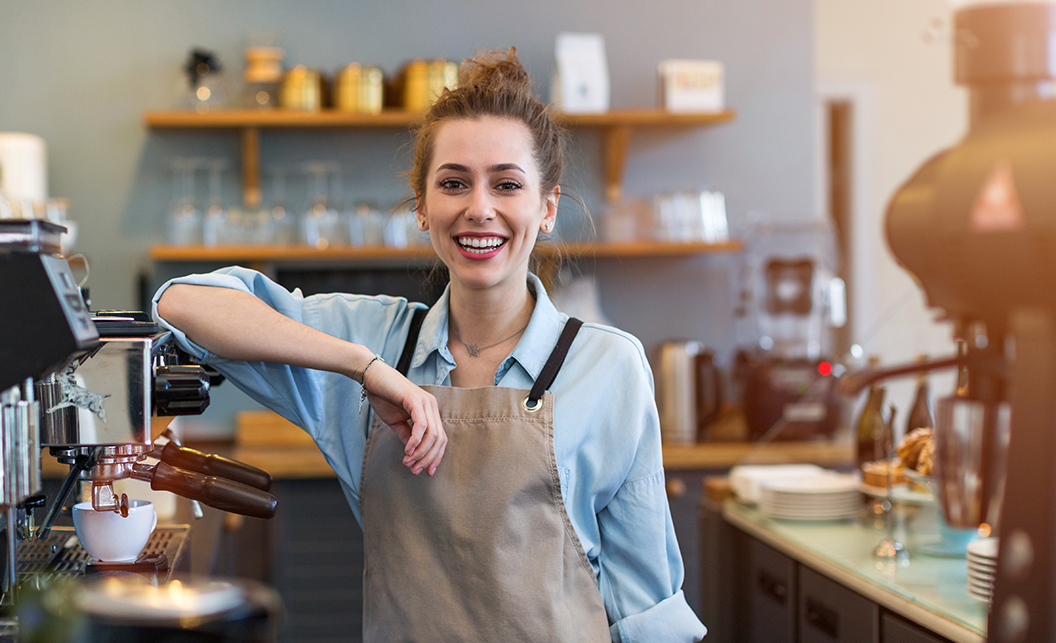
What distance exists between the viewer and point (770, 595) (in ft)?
6.07

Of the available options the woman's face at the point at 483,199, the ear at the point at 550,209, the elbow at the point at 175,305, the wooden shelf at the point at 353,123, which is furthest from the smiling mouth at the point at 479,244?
the wooden shelf at the point at 353,123

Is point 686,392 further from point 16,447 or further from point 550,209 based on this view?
point 16,447

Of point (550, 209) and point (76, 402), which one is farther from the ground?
point (550, 209)

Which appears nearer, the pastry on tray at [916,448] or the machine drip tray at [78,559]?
the machine drip tray at [78,559]

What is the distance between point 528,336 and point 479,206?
0.19 m

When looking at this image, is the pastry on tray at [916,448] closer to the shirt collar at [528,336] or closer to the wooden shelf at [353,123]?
the shirt collar at [528,336]

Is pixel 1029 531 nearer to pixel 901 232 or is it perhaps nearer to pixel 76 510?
pixel 901 232

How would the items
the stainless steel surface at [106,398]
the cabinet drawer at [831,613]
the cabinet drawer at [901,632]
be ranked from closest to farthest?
the stainless steel surface at [106,398] < the cabinet drawer at [901,632] < the cabinet drawer at [831,613]

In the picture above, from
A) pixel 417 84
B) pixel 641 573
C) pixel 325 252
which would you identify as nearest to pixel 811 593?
pixel 641 573

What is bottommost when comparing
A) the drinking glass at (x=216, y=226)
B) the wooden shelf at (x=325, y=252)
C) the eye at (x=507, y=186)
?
the eye at (x=507, y=186)

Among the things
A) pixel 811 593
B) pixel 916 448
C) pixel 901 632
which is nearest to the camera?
pixel 901 632

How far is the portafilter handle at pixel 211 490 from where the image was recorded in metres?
0.94

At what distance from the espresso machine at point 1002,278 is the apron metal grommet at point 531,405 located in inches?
34.9

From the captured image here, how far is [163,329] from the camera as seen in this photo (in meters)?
1.09
